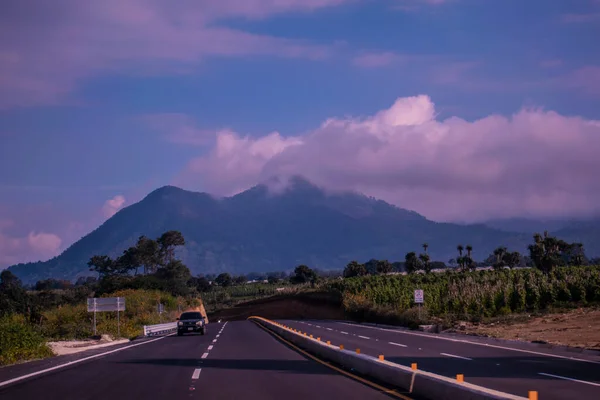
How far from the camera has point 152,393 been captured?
13.6 metres

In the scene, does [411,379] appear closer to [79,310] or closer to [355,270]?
[79,310]

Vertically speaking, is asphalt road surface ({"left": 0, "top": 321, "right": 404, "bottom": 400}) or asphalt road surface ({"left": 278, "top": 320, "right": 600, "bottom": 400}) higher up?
asphalt road surface ({"left": 0, "top": 321, "right": 404, "bottom": 400})

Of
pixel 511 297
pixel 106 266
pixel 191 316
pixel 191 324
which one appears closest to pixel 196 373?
pixel 191 324

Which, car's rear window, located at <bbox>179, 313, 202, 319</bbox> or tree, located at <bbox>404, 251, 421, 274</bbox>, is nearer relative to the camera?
car's rear window, located at <bbox>179, 313, 202, 319</bbox>

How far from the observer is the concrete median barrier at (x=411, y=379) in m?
10.4

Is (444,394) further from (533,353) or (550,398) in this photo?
(533,353)

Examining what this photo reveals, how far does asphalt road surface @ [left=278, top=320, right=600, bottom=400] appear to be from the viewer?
1442cm

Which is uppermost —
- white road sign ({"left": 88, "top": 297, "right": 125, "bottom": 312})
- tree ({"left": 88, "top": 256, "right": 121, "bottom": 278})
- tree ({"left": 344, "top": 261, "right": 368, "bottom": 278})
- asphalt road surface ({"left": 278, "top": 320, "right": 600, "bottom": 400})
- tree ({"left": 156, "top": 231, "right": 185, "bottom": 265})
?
tree ({"left": 156, "top": 231, "right": 185, "bottom": 265})

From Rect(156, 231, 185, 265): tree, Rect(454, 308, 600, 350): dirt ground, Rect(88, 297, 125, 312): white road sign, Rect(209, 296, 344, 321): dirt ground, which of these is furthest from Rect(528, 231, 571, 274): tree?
Rect(156, 231, 185, 265): tree

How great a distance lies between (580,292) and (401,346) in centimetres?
2618

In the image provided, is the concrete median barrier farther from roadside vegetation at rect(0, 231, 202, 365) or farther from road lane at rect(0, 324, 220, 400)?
roadside vegetation at rect(0, 231, 202, 365)

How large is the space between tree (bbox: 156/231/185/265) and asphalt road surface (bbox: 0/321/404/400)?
12649cm

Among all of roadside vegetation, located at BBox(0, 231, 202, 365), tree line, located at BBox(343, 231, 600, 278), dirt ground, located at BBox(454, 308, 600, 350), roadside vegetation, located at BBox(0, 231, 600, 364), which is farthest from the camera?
tree line, located at BBox(343, 231, 600, 278)

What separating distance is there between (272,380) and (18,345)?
45.4 ft
